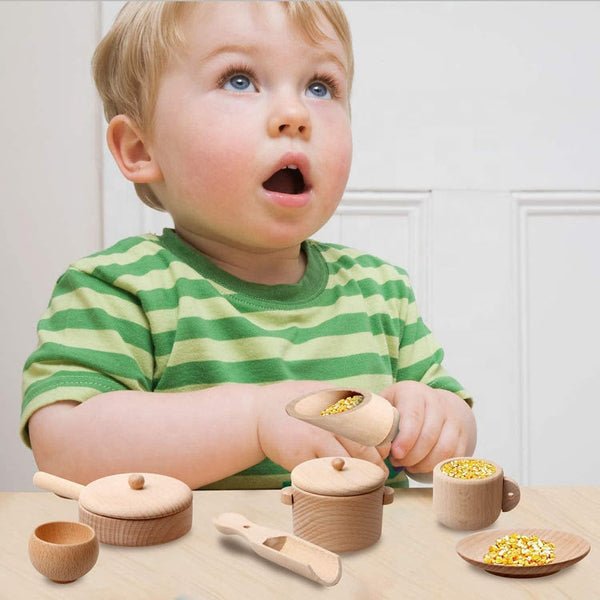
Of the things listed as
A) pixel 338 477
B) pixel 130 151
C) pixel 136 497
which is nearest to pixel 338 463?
pixel 338 477

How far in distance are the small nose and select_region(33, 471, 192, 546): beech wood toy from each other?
344mm

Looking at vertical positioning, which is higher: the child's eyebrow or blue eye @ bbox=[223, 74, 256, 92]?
the child's eyebrow

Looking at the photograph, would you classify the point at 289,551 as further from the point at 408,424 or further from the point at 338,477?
the point at 408,424

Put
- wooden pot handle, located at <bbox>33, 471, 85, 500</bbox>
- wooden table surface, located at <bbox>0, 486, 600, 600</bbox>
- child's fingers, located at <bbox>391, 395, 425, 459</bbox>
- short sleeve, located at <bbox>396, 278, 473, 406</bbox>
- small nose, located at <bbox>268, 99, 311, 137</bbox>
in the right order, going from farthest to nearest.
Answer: short sleeve, located at <bbox>396, 278, 473, 406</bbox> → small nose, located at <bbox>268, 99, 311, 137</bbox> → child's fingers, located at <bbox>391, 395, 425, 459</bbox> → wooden pot handle, located at <bbox>33, 471, 85, 500</bbox> → wooden table surface, located at <bbox>0, 486, 600, 600</bbox>

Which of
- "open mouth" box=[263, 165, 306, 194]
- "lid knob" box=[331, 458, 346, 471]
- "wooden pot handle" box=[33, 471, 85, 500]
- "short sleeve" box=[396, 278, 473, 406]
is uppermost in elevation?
"open mouth" box=[263, 165, 306, 194]

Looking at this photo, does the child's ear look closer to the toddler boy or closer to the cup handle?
the toddler boy

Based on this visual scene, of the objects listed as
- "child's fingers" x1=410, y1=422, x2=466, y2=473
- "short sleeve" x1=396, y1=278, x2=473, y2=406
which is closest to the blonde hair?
"short sleeve" x1=396, y1=278, x2=473, y2=406

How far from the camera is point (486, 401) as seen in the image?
128cm

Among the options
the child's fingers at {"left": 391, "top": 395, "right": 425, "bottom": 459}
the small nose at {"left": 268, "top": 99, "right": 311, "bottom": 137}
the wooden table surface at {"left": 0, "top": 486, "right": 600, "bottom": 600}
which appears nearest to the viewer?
the wooden table surface at {"left": 0, "top": 486, "right": 600, "bottom": 600}

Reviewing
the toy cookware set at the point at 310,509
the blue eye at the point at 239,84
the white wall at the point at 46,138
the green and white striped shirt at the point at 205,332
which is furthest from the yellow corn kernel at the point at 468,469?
the white wall at the point at 46,138

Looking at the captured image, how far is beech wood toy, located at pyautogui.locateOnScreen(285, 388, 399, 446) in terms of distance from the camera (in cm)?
49

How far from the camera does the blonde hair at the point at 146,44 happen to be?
0.77 m

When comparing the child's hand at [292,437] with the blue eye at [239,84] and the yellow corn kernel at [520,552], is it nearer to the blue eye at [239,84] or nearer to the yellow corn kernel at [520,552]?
the yellow corn kernel at [520,552]

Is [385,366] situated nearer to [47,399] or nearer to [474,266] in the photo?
[47,399]
